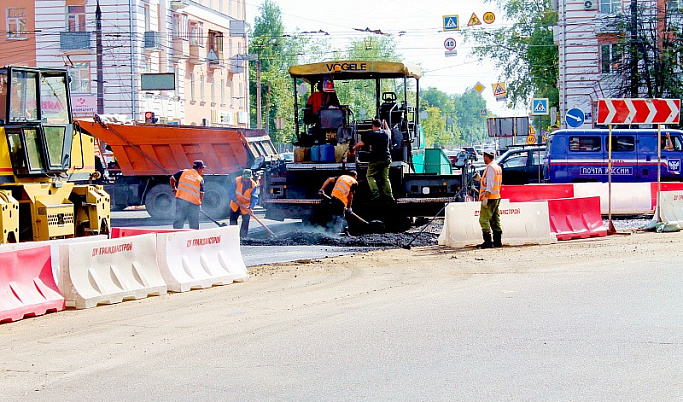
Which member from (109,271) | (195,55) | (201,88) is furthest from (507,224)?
(201,88)

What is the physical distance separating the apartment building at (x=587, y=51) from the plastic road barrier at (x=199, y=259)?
1404 inches

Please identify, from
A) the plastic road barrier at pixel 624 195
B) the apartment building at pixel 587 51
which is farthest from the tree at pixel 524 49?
the plastic road barrier at pixel 624 195

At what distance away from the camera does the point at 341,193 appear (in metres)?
18.2

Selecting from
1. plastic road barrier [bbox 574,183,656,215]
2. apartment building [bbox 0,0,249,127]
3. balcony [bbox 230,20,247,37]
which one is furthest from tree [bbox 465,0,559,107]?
plastic road barrier [bbox 574,183,656,215]

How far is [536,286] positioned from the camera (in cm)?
1160

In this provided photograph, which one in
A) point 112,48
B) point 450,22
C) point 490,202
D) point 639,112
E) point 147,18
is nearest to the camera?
point 490,202

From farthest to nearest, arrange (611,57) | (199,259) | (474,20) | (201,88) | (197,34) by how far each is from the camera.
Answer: (201,88), (197,34), (611,57), (474,20), (199,259)

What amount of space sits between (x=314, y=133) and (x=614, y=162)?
10.4 m

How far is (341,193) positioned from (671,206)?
271 inches

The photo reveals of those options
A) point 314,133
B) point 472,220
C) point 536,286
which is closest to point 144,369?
point 536,286

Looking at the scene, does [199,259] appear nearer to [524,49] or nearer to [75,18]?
[75,18]

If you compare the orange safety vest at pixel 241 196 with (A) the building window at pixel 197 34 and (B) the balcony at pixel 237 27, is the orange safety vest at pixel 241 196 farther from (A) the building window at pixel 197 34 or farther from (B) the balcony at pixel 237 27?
(B) the balcony at pixel 237 27

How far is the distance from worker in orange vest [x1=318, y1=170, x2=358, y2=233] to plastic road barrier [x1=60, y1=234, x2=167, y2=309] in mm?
6804

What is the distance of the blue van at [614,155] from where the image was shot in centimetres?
2650
